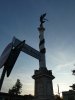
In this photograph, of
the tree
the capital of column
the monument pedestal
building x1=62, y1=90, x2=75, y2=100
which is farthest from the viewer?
the tree

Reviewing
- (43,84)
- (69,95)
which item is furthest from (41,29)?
(69,95)

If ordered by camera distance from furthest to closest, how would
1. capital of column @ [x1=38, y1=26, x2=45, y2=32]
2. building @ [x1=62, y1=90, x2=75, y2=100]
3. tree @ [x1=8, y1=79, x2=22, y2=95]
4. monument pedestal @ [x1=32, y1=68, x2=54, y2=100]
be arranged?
tree @ [x1=8, y1=79, x2=22, y2=95] → building @ [x1=62, y1=90, x2=75, y2=100] → capital of column @ [x1=38, y1=26, x2=45, y2=32] → monument pedestal @ [x1=32, y1=68, x2=54, y2=100]

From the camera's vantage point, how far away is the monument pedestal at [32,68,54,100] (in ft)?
99.3

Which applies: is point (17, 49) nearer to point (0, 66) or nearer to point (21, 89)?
point (0, 66)

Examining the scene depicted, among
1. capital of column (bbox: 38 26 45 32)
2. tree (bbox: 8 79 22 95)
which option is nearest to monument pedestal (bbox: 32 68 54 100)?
capital of column (bbox: 38 26 45 32)

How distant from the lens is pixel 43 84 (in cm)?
3039

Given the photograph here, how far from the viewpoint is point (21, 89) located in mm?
75000

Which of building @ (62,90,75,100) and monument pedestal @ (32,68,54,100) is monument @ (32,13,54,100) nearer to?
monument pedestal @ (32,68,54,100)

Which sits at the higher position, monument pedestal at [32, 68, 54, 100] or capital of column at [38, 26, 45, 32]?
capital of column at [38, 26, 45, 32]

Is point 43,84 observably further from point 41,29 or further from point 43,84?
point 41,29

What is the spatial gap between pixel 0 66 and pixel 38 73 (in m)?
22.0

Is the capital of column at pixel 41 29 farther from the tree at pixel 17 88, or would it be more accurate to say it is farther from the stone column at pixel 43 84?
the tree at pixel 17 88

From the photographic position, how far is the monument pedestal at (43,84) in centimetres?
3028

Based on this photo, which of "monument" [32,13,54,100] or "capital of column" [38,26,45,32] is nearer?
"monument" [32,13,54,100]
